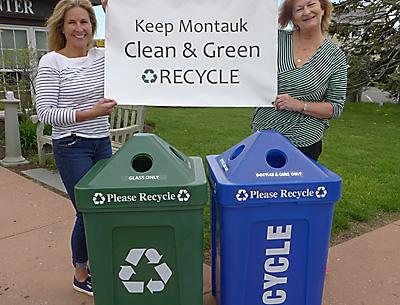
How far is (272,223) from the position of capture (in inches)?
80.7

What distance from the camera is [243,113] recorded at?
11477mm

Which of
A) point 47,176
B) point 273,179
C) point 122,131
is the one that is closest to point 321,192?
point 273,179

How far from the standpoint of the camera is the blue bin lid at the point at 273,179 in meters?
1.98

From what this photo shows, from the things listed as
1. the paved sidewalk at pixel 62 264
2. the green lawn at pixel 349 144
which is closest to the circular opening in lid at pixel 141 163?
the paved sidewalk at pixel 62 264

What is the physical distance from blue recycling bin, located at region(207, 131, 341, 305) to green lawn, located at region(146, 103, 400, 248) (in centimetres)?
137

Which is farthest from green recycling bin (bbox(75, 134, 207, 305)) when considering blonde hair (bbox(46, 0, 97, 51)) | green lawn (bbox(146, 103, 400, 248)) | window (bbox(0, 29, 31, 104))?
window (bbox(0, 29, 31, 104))

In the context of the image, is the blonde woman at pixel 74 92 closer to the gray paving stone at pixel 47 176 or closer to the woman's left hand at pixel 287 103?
the woman's left hand at pixel 287 103

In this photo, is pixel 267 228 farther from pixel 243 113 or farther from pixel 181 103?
pixel 243 113

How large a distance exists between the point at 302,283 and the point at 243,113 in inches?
372

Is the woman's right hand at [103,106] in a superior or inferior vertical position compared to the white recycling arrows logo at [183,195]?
superior

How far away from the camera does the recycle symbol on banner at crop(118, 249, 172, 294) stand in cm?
204

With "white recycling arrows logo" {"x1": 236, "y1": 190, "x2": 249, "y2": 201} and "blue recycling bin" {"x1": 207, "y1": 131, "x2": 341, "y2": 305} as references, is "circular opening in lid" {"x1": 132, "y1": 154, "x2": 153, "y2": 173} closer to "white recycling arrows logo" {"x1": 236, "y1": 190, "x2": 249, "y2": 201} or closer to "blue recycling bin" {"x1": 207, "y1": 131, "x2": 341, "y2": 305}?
"blue recycling bin" {"x1": 207, "y1": 131, "x2": 341, "y2": 305}

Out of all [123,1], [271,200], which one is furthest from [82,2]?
[271,200]

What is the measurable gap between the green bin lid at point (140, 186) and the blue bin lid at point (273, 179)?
5.1 inches
